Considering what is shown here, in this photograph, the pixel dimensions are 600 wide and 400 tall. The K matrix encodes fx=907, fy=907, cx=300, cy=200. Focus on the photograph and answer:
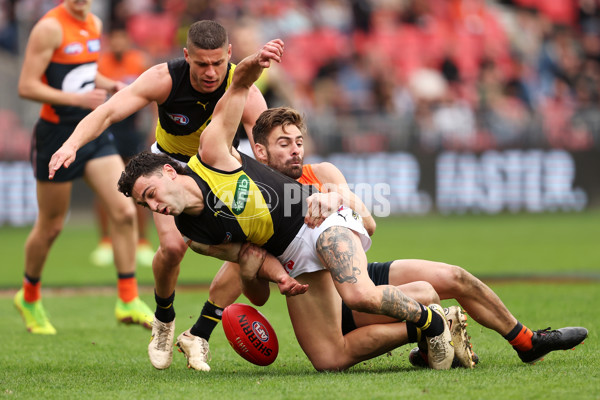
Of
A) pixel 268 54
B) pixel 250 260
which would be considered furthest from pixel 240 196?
pixel 268 54

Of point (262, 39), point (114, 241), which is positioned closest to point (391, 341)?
point (114, 241)

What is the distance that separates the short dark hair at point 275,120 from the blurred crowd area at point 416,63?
434 inches

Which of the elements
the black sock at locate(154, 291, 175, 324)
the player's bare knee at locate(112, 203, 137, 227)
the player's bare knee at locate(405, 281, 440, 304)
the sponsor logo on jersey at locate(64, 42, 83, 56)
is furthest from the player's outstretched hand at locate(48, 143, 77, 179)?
the sponsor logo on jersey at locate(64, 42, 83, 56)

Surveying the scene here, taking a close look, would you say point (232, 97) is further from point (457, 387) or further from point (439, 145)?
point (439, 145)

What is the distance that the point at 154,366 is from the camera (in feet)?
19.9

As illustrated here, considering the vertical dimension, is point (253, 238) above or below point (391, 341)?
above

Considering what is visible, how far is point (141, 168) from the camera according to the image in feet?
17.5

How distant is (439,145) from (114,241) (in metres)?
10.3

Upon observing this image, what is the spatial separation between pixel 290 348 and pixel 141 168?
2.16 metres

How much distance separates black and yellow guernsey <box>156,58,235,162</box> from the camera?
6.45 meters

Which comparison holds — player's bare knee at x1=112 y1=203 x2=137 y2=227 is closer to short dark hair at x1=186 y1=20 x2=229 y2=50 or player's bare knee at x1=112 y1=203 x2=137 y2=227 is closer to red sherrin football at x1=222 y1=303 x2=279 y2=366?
short dark hair at x1=186 y1=20 x2=229 y2=50

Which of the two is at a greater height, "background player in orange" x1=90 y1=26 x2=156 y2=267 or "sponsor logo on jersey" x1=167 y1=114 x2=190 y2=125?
"sponsor logo on jersey" x1=167 y1=114 x2=190 y2=125

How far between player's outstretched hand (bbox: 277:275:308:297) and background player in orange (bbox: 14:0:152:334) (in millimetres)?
2799

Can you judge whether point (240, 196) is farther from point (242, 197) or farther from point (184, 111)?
point (184, 111)
